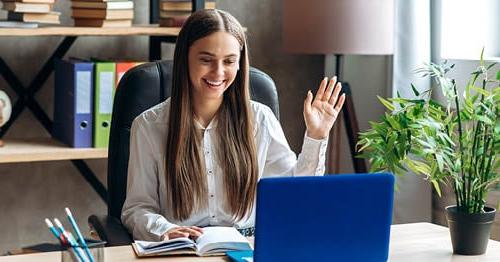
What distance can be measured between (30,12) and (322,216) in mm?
1779

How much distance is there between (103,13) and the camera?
10.8 ft

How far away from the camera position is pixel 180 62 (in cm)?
234

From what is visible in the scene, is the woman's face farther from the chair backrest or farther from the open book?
the open book

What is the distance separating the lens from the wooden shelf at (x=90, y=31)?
3156 mm

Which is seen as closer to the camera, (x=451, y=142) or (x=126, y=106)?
(x=451, y=142)

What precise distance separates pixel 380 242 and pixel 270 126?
73 centimetres

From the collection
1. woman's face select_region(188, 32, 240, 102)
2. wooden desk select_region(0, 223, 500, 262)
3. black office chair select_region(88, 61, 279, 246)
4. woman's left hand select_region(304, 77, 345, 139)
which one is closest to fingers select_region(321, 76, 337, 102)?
woman's left hand select_region(304, 77, 345, 139)

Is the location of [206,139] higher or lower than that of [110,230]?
higher

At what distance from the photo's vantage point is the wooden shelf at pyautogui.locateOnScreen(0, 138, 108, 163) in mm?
3182

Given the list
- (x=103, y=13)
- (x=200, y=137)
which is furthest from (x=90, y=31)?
(x=200, y=137)

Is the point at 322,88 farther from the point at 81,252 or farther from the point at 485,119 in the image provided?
the point at 81,252

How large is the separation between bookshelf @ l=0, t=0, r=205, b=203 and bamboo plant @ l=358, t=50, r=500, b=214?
1.44 m

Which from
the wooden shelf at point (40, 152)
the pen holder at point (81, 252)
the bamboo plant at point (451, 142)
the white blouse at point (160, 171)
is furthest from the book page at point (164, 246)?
the wooden shelf at point (40, 152)

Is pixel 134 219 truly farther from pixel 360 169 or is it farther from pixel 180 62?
pixel 360 169
